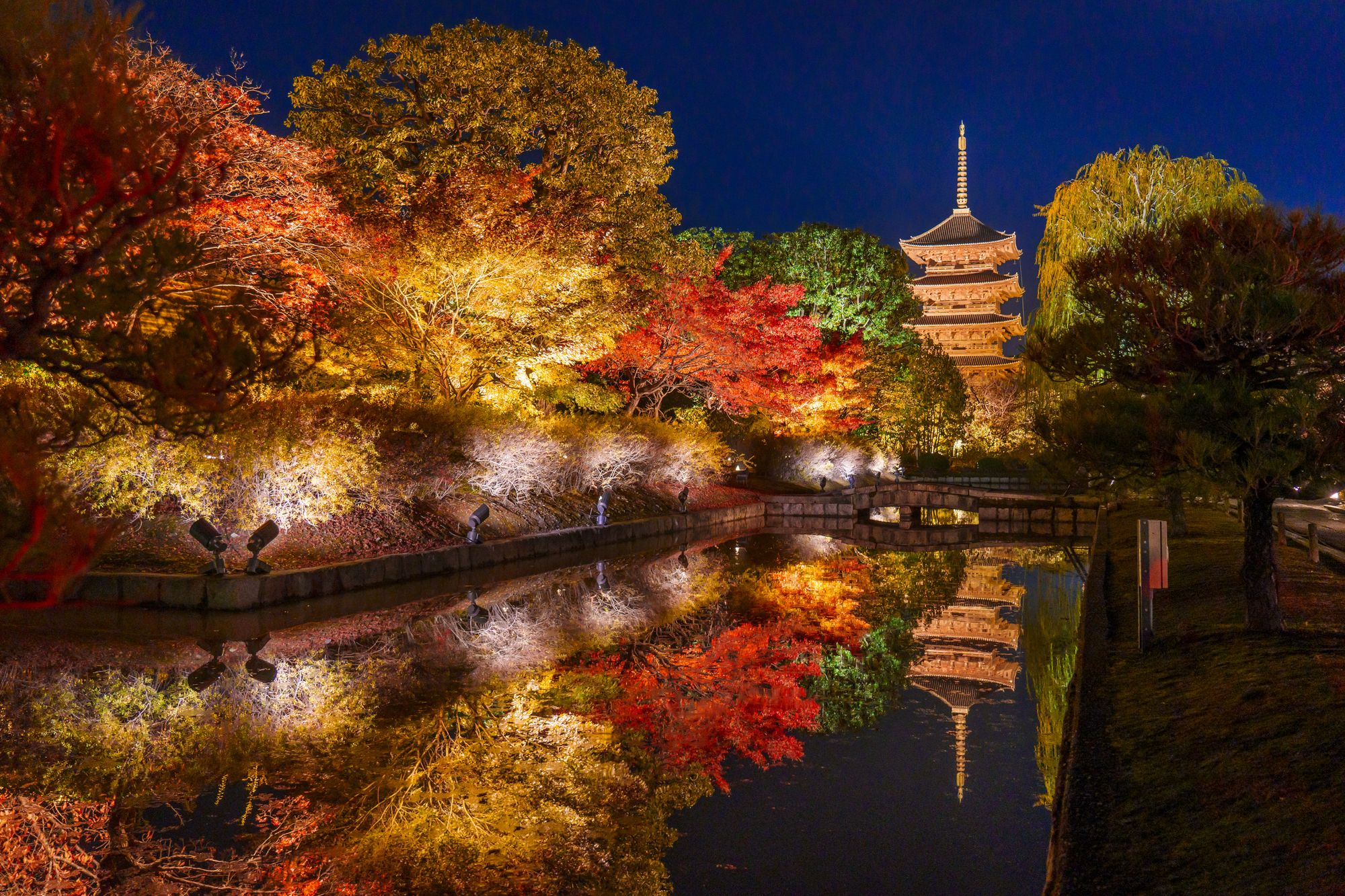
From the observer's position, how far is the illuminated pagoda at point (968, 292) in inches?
2281

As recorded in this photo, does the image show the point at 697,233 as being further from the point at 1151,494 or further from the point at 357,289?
the point at 1151,494

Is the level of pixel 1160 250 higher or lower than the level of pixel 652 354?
lower

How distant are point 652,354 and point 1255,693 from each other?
791 inches

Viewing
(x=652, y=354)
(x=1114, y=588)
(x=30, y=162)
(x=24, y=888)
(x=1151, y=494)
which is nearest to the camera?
(x=30, y=162)

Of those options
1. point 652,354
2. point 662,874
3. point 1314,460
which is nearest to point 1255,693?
point 1314,460

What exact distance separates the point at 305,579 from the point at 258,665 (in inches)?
133

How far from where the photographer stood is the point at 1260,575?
22.8 feet

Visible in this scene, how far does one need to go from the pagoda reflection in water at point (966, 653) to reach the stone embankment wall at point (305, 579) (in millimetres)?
6907

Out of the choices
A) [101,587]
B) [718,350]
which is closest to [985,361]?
[718,350]

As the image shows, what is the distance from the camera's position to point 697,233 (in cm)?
2897

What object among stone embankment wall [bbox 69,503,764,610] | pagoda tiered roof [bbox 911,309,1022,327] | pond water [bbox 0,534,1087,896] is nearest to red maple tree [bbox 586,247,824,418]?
stone embankment wall [bbox 69,503,764,610]

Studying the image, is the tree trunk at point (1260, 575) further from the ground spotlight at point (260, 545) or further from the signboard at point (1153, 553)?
the ground spotlight at point (260, 545)

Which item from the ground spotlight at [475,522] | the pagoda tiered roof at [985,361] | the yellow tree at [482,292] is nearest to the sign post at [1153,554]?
the ground spotlight at [475,522]

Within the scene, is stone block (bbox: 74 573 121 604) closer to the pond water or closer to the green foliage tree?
the pond water
